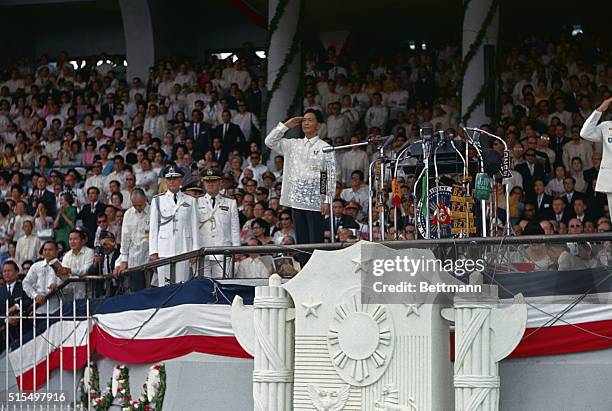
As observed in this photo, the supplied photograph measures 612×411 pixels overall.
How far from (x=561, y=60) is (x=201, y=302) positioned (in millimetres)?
9962

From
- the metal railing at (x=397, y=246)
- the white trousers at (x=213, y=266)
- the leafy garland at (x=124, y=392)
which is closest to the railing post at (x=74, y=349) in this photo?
the leafy garland at (x=124, y=392)

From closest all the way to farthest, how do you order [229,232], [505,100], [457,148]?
[457,148], [229,232], [505,100]

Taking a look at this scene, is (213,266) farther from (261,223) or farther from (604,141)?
(604,141)

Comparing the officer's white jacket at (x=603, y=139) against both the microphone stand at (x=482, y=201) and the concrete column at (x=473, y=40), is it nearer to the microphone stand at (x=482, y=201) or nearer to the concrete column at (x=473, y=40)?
the microphone stand at (x=482, y=201)

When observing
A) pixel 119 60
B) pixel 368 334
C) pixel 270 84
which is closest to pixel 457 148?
pixel 368 334

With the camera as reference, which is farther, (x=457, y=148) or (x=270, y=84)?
(x=270, y=84)

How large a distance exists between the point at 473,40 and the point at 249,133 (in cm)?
384

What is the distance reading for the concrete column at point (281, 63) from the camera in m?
21.7

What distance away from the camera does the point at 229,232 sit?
14430 mm

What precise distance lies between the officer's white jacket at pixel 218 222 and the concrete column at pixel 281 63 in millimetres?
7268

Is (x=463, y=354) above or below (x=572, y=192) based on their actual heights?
below

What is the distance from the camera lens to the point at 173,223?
561 inches

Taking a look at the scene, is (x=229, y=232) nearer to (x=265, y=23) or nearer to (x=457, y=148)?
(x=457, y=148)

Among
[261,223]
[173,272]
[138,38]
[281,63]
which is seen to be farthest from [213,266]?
[138,38]
